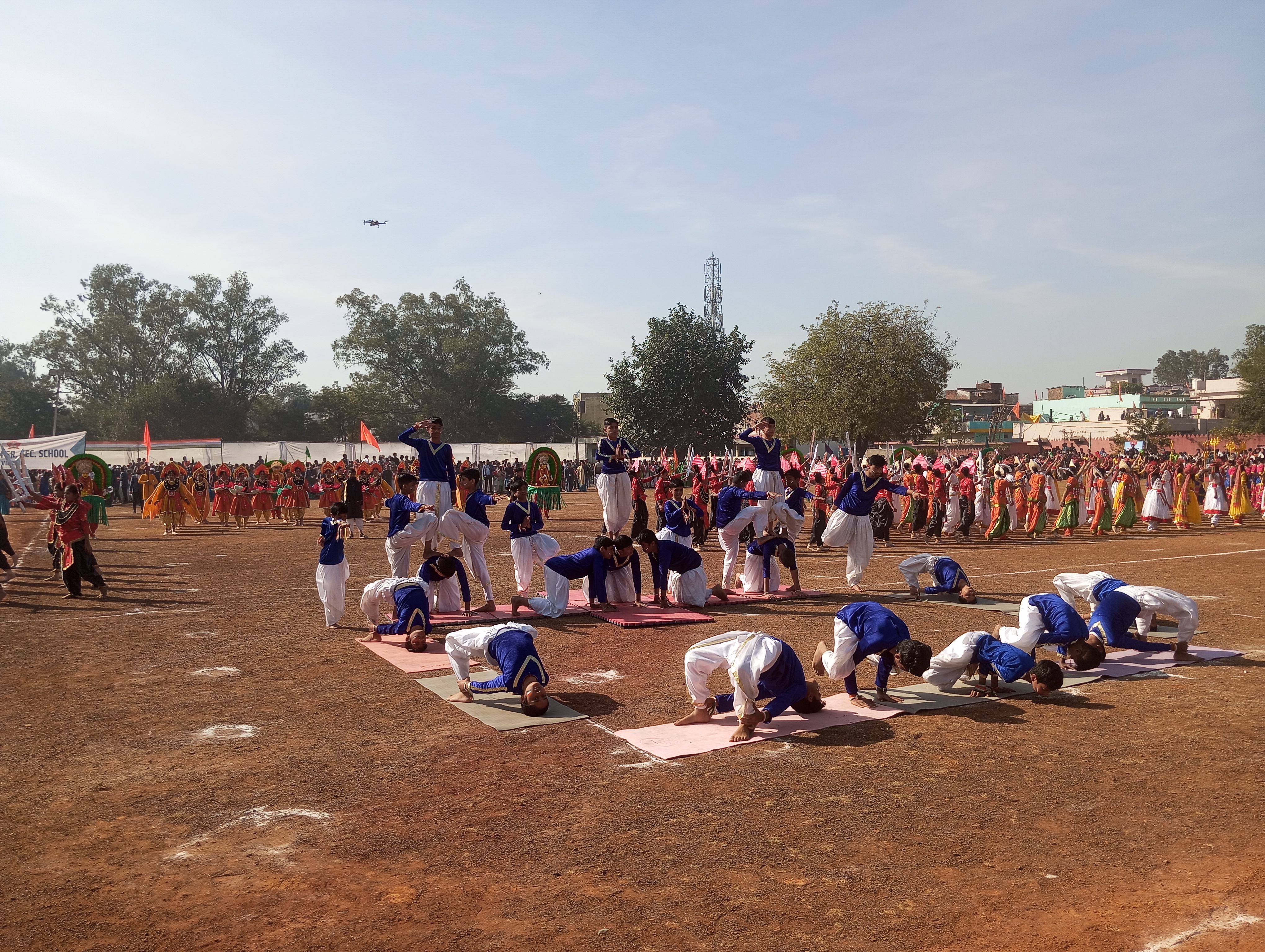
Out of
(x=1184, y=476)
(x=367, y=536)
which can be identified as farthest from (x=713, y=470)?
(x=1184, y=476)

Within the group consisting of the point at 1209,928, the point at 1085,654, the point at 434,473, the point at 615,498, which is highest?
the point at 434,473

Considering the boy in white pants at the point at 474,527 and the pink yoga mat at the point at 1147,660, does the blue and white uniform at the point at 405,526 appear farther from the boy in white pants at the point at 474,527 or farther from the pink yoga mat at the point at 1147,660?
the pink yoga mat at the point at 1147,660

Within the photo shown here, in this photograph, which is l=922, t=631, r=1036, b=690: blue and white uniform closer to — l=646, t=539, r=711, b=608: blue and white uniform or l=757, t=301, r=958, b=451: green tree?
l=646, t=539, r=711, b=608: blue and white uniform

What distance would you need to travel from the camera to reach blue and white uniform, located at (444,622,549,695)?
720cm

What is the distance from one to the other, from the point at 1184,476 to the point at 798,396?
1811 centimetres

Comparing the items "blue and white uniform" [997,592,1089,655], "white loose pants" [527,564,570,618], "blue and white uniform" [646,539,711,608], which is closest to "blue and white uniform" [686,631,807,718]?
"blue and white uniform" [997,592,1089,655]

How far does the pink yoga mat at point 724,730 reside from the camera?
20.8 feet

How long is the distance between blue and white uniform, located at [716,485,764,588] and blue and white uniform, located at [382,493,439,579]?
3972 mm

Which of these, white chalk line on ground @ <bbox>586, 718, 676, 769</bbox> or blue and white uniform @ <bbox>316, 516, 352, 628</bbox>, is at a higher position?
blue and white uniform @ <bbox>316, 516, 352, 628</bbox>

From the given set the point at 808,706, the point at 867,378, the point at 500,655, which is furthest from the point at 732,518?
the point at 867,378

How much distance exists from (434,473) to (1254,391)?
5426 centimetres

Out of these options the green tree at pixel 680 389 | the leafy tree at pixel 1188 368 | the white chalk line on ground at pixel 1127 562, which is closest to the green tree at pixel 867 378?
the green tree at pixel 680 389

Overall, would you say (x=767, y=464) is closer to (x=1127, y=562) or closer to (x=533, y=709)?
(x=533, y=709)

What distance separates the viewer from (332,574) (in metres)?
10.5
